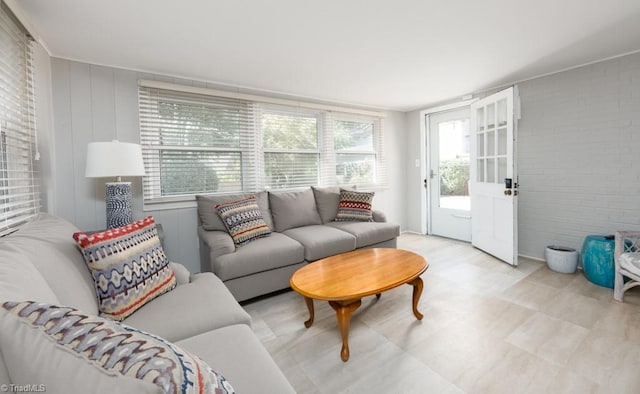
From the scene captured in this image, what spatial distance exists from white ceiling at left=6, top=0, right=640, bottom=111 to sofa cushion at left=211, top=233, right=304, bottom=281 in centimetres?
171

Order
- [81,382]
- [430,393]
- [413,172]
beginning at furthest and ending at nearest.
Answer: [413,172] < [430,393] < [81,382]

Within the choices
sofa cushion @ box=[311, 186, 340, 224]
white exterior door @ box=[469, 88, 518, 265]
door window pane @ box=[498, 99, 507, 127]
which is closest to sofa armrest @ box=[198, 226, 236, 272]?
sofa cushion @ box=[311, 186, 340, 224]

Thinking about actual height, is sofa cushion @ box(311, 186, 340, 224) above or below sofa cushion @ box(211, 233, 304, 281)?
above

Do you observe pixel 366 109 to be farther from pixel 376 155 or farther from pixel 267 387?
pixel 267 387

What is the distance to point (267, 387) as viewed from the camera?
908 mm

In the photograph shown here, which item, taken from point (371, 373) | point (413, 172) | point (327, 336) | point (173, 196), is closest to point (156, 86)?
point (173, 196)

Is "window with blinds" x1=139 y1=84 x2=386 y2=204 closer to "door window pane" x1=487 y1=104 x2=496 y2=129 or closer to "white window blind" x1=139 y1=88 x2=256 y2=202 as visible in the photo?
"white window blind" x1=139 y1=88 x2=256 y2=202

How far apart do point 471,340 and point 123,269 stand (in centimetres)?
211

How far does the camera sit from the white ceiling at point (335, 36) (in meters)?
1.83

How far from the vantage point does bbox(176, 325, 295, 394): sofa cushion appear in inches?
36.2

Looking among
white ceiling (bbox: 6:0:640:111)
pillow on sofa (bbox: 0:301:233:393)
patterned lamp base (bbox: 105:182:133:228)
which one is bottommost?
pillow on sofa (bbox: 0:301:233:393)

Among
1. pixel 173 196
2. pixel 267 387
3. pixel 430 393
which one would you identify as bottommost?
pixel 430 393

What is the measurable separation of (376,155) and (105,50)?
359 centimetres

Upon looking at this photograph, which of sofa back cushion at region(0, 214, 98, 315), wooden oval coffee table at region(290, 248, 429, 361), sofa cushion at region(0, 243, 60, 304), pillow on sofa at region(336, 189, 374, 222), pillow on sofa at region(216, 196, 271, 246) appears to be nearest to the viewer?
sofa cushion at region(0, 243, 60, 304)
